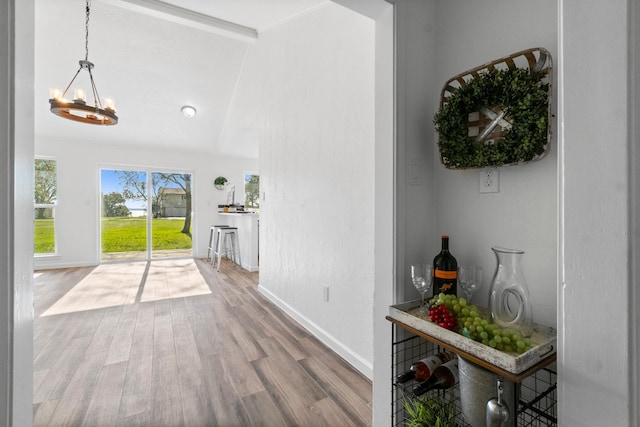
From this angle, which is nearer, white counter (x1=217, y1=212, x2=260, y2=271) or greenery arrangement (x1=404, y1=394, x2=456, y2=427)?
greenery arrangement (x1=404, y1=394, x2=456, y2=427)

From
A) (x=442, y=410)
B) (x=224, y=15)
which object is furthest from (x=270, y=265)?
(x=224, y=15)

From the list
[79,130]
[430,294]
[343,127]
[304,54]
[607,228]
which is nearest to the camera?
[607,228]

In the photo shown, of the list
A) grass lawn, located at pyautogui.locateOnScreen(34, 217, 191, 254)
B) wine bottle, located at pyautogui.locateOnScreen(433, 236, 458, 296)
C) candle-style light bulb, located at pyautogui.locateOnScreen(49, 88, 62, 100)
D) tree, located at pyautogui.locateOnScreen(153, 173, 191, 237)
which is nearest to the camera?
wine bottle, located at pyautogui.locateOnScreen(433, 236, 458, 296)

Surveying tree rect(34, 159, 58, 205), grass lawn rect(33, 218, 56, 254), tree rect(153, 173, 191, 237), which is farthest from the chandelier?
grass lawn rect(33, 218, 56, 254)

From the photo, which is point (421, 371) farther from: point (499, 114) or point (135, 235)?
point (135, 235)

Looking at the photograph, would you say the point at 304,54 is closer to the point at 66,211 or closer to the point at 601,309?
the point at 601,309

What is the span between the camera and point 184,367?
2.08 meters

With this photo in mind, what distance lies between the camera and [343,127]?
224 centimetres

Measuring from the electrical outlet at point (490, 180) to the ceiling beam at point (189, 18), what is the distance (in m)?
3.43

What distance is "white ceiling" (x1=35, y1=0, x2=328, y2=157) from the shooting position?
3.14m

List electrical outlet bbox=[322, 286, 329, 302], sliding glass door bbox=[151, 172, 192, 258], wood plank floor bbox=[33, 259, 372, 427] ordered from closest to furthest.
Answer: wood plank floor bbox=[33, 259, 372, 427], electrical outlet bbox=[322, 286, 329, 302], sliding glass door bbox=[151, 172, 192, 258]

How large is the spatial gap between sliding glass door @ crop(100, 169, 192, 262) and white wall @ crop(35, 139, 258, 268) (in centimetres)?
14

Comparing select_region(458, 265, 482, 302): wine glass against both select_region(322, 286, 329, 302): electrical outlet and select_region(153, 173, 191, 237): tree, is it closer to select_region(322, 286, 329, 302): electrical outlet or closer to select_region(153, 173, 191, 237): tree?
select_region(322, 286, 329, 302): electrical outlet

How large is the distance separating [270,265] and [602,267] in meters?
3.12
